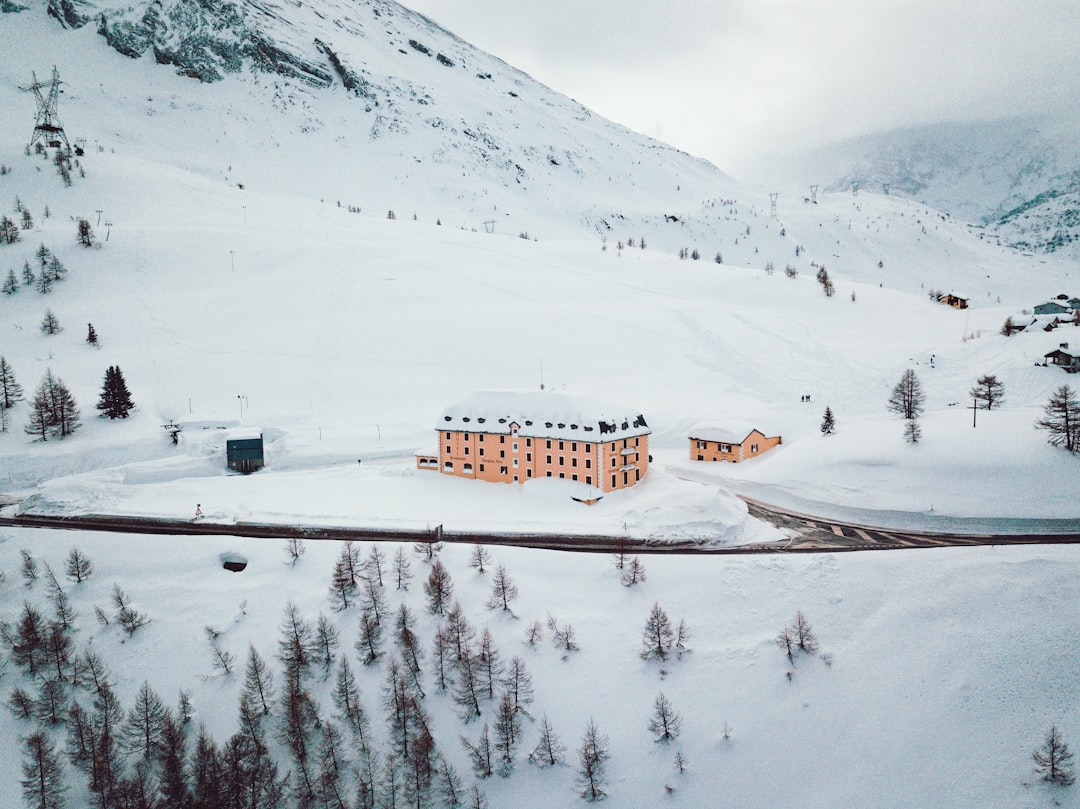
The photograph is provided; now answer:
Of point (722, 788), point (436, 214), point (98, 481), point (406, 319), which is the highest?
point (436, 214)

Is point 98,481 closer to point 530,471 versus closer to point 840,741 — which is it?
point 530,471

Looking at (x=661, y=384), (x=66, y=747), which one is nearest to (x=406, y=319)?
(x=661, y=384)

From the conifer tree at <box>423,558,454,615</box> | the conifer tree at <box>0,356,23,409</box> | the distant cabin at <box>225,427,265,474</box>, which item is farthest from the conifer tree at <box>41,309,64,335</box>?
the conifer tree at <box>423,558,454,615</box>

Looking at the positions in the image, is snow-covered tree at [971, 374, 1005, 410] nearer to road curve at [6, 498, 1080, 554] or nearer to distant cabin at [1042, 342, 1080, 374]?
distant cabin at [1042, 342, 1080, 374]

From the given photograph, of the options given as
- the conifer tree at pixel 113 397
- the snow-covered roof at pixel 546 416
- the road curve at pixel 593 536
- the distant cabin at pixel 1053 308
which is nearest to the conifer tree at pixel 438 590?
the road curve at pixel 593 536

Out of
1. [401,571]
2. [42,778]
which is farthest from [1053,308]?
[42,778]

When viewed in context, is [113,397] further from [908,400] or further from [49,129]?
[49,129]

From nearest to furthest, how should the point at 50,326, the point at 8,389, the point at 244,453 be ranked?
the point at 244,453, the point at 8,389, the point at 50,326
